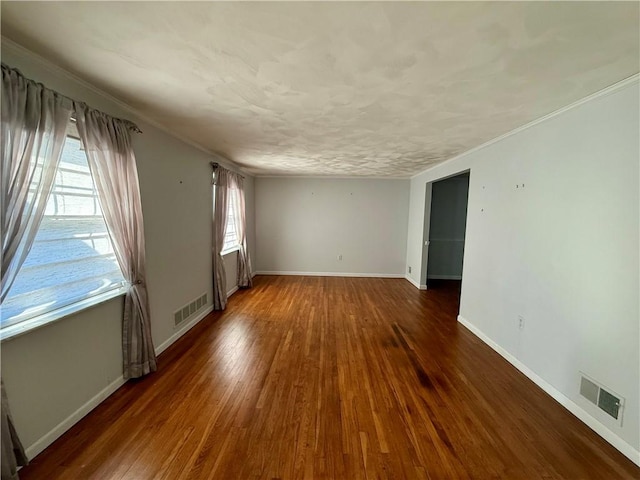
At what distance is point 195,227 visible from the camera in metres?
3.55

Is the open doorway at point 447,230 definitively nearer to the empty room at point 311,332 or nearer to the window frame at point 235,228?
the empty room at point 311,332

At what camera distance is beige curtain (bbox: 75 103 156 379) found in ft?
6.30

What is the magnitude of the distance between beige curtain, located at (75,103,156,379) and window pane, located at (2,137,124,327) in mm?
95

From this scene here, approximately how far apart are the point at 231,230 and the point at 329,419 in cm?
384

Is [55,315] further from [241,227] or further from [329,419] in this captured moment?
[241,227]

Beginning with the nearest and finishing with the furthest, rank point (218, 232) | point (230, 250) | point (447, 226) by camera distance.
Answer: point (218, 232), point (230, 250), point (447, 226)

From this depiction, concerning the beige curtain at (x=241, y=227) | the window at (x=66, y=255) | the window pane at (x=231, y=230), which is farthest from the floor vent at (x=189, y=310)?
the beige curtain at (x=241, y=227)

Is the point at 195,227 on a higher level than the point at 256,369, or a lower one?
higher

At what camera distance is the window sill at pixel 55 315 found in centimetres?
145

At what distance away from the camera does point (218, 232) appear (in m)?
4.09

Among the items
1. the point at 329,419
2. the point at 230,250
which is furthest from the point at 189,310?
the point at 329,419

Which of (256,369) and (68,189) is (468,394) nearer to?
(256,369)

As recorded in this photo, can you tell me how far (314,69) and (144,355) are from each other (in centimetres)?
267

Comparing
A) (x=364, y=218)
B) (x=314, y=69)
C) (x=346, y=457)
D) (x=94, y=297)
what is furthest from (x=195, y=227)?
(x=364, y=218)
